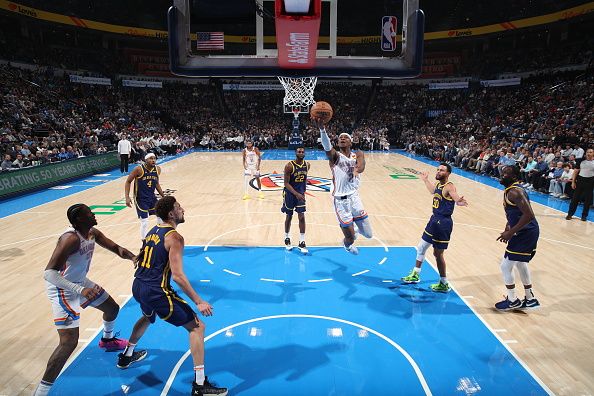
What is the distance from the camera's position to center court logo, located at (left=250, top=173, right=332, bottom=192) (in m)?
14.6

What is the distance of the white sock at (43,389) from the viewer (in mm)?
3570

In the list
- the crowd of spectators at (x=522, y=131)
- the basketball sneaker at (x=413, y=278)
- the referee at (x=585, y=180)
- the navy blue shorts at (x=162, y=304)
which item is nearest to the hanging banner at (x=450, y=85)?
the crowd of spectators at (x=522, y=131)

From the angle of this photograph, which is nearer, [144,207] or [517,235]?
[517,235]

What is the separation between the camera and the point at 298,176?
7727 mm

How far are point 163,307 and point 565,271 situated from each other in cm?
660

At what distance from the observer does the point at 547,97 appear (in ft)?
87.4

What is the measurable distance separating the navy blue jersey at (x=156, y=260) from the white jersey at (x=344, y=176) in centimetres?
308

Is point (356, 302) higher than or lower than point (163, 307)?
lower

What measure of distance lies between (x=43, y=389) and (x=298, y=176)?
16.9 ft

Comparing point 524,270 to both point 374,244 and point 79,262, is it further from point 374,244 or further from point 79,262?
point 79,262

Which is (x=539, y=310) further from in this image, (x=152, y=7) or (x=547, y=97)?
(x=152, y=7)

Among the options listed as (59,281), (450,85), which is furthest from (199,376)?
(450,85)

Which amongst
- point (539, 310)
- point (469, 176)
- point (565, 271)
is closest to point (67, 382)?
point (539, 310)

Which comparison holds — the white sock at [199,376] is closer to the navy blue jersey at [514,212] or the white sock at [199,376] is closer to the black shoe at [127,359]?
the black shoe at [127,359]
